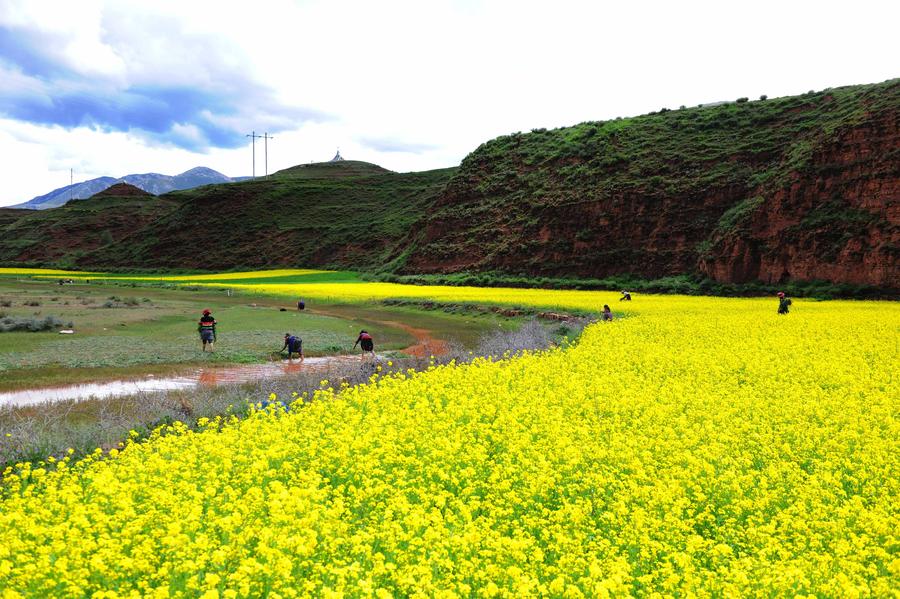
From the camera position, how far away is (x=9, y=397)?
14.3 metres

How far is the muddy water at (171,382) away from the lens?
570 inches

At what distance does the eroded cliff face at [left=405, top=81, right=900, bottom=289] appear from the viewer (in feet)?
140

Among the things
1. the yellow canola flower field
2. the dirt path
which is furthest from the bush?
the yellow canola flower field

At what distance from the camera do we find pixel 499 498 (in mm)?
6859

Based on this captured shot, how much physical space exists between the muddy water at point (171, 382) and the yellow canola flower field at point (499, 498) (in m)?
6.14

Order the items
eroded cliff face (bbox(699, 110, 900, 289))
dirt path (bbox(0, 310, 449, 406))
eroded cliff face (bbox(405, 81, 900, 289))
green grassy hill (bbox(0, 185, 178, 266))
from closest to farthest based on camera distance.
→ dirt path (bbox(0, 310, 449, 406))
eroded cliff face (bbox(699, 110, 900, 289))
eroded cliff face (bbox(405, 81, 900, 289))
green grassy hill (bbox(0, 185, 178, 266))

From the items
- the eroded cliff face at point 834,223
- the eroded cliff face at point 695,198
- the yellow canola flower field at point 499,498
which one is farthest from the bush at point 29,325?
the eroded cliff face at point 834,223

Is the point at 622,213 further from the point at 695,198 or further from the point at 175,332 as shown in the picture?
the point at 175,332

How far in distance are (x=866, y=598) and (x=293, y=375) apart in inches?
557

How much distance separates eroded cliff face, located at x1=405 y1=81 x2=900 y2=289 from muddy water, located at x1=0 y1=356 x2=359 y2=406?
120 ft

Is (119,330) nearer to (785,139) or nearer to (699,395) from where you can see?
(699,395)

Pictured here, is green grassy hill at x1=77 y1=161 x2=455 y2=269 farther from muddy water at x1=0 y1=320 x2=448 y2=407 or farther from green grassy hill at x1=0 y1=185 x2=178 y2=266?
muddy water at x1=0 y1=320 x2=448 y2=407

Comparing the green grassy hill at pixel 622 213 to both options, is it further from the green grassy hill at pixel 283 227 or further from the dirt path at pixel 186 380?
the dirt path at pixel 186 380

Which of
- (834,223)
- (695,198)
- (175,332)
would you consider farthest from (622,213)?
(175,332)
